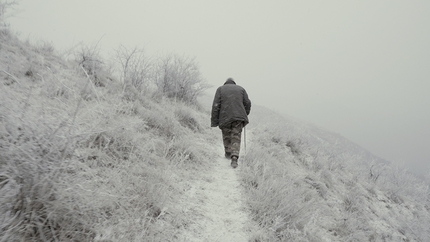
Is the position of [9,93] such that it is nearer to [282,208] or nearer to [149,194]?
[149,194]

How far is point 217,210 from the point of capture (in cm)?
312

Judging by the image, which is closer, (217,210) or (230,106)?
(217,210)

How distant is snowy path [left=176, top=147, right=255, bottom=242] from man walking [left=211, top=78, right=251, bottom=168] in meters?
0.97

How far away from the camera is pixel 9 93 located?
5.02 feet

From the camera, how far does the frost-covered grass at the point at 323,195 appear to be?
3131 millimetres

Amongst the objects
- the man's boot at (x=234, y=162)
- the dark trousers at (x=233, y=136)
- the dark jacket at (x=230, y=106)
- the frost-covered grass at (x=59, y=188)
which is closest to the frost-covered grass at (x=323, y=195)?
the man's boot at (x=234, y=162)

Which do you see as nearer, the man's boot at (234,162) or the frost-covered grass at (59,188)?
the frost-covered grass at (59,188)

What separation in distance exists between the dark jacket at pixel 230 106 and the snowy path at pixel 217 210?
1444 millimetres

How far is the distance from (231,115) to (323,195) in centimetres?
321

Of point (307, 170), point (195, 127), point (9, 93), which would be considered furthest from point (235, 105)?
point (9, 93)

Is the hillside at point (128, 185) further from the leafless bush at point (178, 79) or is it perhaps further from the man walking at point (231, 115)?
the leafless bush at point (178, 79)

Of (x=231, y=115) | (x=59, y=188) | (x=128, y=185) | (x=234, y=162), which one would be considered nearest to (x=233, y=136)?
(x=231, y=115)

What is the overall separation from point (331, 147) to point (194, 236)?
10.1 metres

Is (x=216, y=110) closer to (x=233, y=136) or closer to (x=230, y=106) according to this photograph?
(x=230, y=106)
